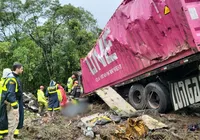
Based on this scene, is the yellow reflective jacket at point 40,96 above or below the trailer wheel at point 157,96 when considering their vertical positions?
above

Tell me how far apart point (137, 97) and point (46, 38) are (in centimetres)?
1638

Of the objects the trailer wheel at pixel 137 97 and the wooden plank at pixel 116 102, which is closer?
the wooden plank at pixel 116 102

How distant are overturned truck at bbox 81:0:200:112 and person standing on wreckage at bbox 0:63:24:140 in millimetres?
2956

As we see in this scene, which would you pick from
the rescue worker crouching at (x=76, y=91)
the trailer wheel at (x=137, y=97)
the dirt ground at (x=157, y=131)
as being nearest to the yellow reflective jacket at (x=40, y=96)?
the rescue worker crouching at (x=76, y=91)

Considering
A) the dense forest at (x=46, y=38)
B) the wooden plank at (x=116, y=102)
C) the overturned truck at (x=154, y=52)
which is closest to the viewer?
the overturned truck at (x=154, y=52)

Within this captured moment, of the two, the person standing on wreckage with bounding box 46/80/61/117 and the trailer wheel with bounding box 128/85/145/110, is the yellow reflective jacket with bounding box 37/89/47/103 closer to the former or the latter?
the person standing on wreckage with bounding box 46/80/61/117

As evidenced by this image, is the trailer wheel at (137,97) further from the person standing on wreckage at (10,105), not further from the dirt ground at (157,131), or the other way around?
Result: the person standing on wreckage at (10,105)

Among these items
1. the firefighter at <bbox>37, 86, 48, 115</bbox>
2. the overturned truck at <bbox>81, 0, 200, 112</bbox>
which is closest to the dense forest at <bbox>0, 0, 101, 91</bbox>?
the firefighter at <bbox>37, 86, 48, 115</bbox>

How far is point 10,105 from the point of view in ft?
18.7

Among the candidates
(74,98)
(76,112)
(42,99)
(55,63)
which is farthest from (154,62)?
(55,63)

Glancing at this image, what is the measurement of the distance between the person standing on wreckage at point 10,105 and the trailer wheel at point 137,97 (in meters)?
3.52

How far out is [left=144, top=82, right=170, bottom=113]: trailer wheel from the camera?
24.2 feet

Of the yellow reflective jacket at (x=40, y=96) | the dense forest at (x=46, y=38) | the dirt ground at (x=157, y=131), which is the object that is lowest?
the dirt ground at (x=157, y=131)

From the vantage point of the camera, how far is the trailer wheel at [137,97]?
8.24 metres
